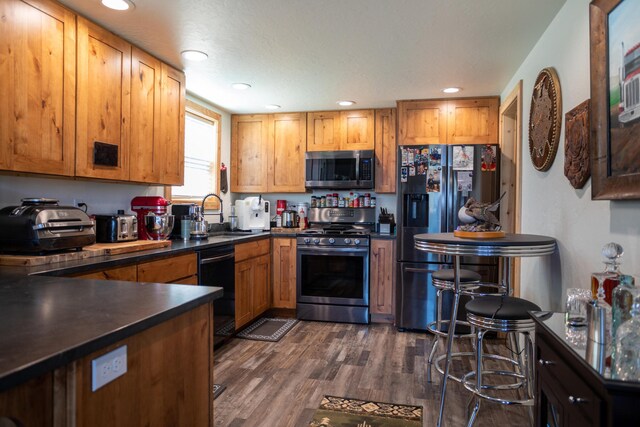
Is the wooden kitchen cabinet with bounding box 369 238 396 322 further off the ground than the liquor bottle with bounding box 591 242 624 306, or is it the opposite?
the liquor bottle with bounding box 591 242 624 306

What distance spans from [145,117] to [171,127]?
0.31 m

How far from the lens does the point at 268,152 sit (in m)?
4.71

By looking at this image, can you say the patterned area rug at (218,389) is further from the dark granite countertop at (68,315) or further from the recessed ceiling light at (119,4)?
the recessed ceiling light at (119,4)

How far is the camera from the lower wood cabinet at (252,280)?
3.59 meters

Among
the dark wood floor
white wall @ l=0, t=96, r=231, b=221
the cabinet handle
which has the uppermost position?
white wall @ l=0, t=96, r=231, b=221

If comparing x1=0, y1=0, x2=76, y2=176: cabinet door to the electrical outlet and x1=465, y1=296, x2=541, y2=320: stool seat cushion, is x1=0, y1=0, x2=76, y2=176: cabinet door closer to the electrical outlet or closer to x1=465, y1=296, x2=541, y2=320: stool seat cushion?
the electrical outlet

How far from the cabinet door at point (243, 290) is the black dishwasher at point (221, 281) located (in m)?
0.09

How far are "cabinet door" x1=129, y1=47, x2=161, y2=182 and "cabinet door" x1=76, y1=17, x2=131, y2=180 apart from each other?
0.06 m

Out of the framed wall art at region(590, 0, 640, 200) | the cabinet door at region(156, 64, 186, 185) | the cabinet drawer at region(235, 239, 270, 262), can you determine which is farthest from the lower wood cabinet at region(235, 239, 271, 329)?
the framed wall art at region(590, 0, 640, 200)

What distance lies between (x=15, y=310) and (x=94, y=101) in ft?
5.69

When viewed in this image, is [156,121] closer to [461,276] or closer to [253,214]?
[253,214]

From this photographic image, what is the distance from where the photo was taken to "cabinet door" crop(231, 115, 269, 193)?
15.5 ft

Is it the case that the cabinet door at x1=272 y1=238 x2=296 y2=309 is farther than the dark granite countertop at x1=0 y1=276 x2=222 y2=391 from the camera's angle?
Yes

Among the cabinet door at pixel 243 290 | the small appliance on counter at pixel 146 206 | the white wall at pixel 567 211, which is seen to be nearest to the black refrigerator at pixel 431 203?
the white wall at pixel 567 211
